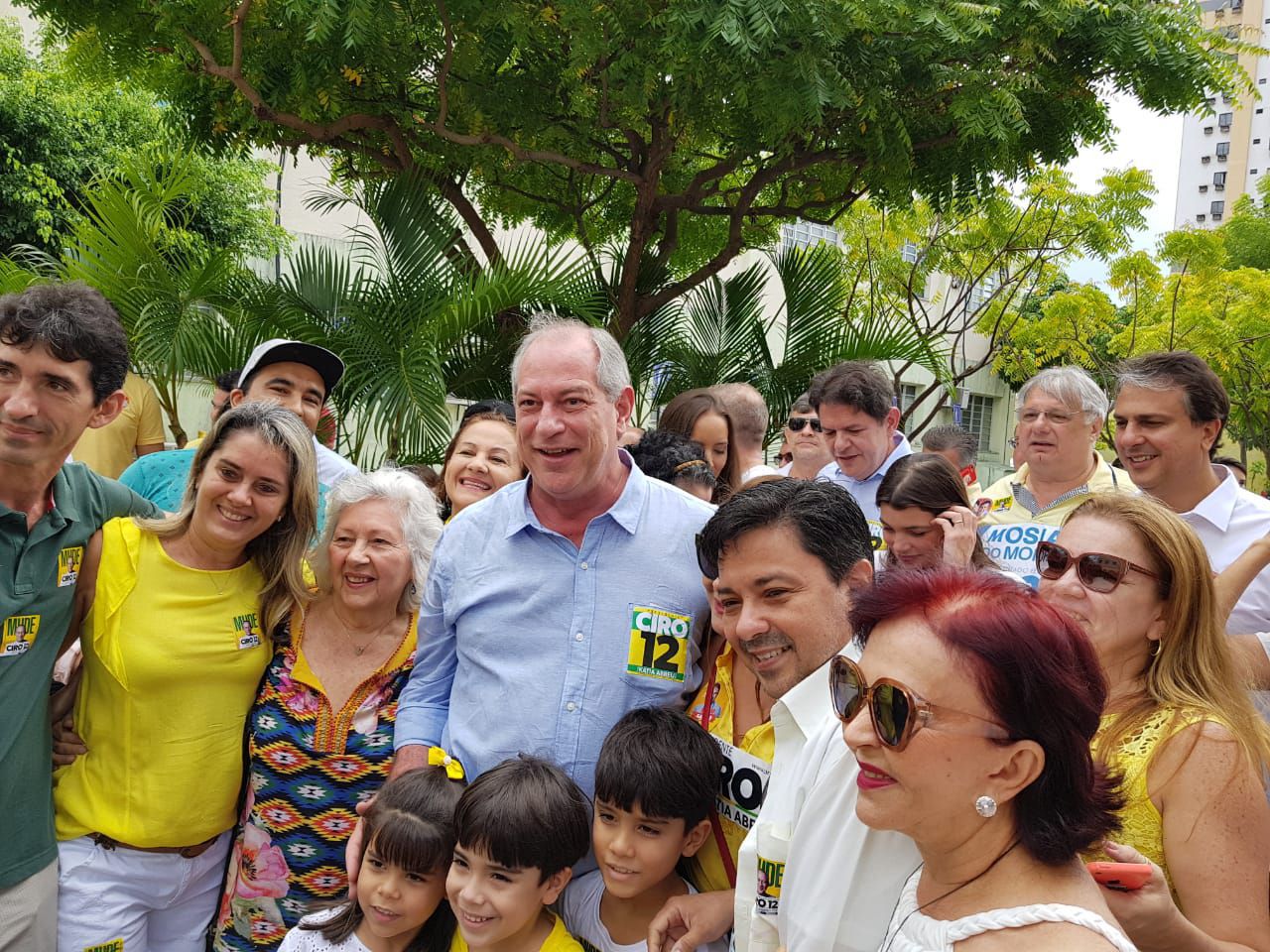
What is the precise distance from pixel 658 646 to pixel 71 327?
190 centimetres

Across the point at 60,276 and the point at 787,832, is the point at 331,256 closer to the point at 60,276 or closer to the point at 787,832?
the point at 60,276

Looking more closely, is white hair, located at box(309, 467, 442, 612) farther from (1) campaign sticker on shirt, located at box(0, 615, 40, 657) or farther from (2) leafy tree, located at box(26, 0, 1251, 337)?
(2) leafy tree, located at box(26, 0, 1251, 337)

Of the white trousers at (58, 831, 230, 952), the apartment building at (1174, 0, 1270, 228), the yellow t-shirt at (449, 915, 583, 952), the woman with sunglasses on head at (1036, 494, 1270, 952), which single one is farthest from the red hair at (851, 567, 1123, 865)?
the apartment building at (1174, 0, 1270, 228)

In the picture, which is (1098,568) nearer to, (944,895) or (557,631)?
(944,895)

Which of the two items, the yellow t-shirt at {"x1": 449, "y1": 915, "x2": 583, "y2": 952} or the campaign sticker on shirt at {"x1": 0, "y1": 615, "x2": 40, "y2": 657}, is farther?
the campaign sticker on shirt at {"x1": 0, "y1": 615, "x2": 40, "y2": 657}

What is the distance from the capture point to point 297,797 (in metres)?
3.08

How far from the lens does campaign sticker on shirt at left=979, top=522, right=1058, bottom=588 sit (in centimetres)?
442

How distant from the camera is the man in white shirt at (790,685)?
1961mm

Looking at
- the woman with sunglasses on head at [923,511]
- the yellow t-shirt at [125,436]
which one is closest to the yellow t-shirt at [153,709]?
the woman with sunglasses on head at [923,511]

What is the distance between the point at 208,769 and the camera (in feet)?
10.2

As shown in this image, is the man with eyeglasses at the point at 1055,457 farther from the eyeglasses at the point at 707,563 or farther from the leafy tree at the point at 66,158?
the leafy tree at the point at 66,158

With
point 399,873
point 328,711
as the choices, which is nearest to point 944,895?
point 399,873

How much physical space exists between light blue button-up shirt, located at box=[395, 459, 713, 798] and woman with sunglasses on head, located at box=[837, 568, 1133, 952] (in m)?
1.24

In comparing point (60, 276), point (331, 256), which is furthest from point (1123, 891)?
point (60, 276)
